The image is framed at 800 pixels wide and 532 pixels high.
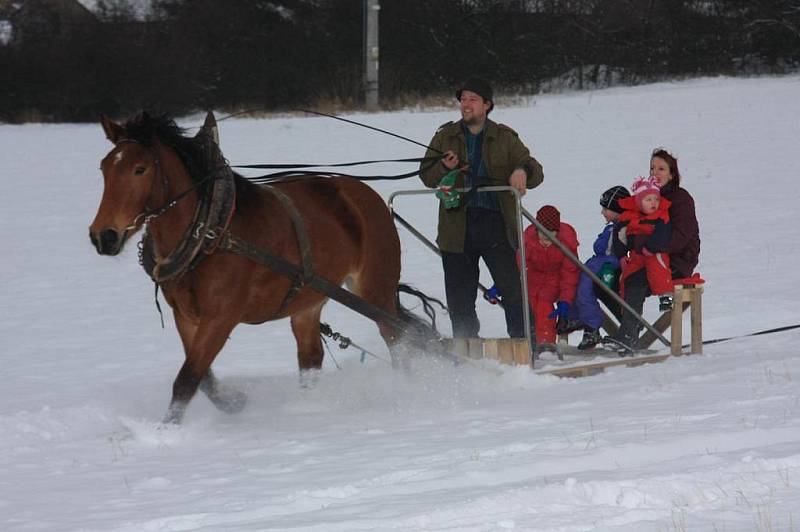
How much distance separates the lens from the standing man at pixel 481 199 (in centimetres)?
677

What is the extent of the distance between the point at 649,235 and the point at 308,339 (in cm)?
223

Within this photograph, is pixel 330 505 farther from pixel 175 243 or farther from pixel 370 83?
pixel 370 83

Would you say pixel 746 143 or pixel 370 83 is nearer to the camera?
pixel 746 143

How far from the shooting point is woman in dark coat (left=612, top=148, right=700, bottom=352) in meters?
7.14

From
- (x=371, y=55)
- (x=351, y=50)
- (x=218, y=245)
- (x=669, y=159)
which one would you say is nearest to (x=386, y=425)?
(x=218, y=245)

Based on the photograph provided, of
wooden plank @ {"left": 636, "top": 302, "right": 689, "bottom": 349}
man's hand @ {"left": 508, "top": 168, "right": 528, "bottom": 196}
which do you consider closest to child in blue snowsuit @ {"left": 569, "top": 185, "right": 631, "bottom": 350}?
wooden plank @ {"left": 636, "top": 302, "right": 689, "bottom": 349}

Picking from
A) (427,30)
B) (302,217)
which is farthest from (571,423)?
(427,30)

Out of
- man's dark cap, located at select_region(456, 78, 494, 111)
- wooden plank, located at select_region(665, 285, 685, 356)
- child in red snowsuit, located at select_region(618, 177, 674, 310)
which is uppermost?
man's dark cap, located at select_region(456, 78, 494, 111)

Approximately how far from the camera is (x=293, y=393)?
6.85 meters

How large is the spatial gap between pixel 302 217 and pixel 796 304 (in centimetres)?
519

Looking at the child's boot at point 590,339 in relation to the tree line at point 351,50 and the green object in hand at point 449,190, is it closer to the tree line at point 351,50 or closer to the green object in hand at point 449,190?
the green object in hand at point 449,190

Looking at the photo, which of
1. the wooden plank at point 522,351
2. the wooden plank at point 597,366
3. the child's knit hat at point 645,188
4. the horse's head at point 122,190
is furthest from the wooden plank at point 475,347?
the horse's head at point 122,190

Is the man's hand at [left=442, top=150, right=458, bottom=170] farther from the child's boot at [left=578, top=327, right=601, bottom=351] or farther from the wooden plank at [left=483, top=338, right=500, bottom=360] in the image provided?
the child's boot at [left=578, top=327, right=601, bottom=351]

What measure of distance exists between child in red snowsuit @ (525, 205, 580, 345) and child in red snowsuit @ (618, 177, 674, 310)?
35 centimetres
